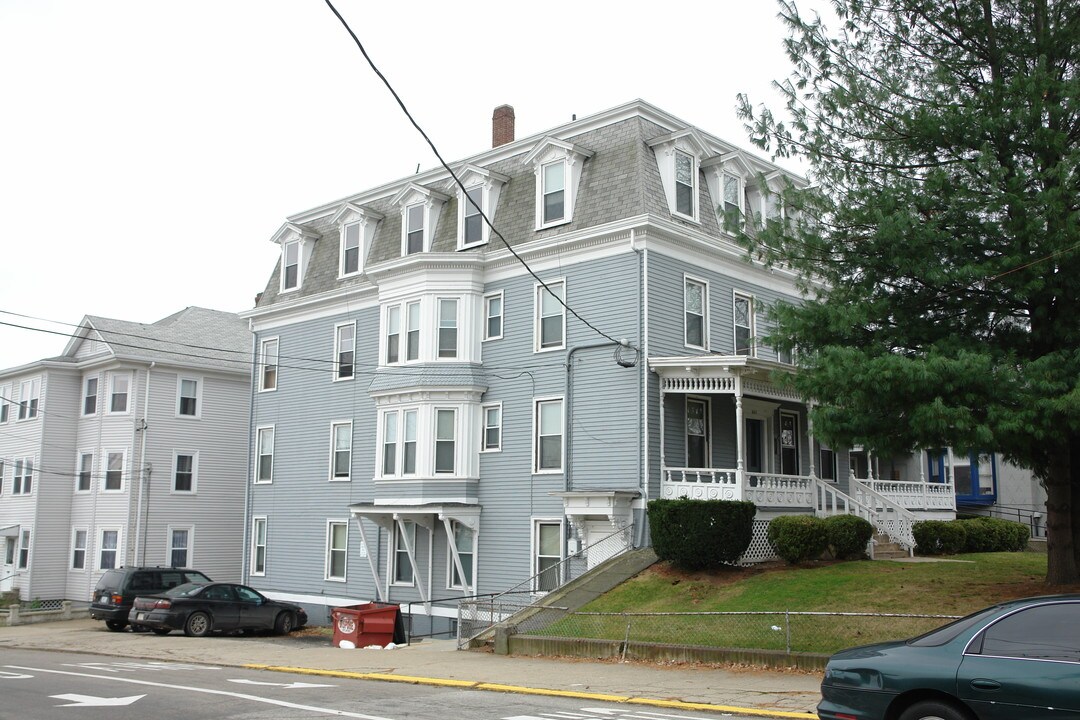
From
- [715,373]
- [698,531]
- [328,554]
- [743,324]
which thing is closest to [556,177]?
[743,324]

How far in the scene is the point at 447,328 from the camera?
92.4 feet

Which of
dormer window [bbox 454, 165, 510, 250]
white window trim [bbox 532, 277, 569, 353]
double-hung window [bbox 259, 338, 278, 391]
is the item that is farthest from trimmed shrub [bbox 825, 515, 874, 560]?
double-hung window [bbox 259, 338, 278, 391]

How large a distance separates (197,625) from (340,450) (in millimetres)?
6946

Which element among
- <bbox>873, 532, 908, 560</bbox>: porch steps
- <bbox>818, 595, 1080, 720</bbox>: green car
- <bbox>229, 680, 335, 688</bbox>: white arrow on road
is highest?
<bbox>873, 532, 908, 560</bbox>: porch steps

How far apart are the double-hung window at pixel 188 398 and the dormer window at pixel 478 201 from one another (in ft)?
56.0

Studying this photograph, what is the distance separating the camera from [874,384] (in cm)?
1566

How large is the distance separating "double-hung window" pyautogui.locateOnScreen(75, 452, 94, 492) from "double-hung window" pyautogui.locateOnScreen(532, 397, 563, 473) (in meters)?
22.1

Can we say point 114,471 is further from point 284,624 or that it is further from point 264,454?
point 284,624

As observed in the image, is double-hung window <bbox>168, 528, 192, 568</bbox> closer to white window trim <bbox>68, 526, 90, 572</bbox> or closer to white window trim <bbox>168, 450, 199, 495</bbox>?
white window trim <bbox>168, 450, 199, 495</bbox>

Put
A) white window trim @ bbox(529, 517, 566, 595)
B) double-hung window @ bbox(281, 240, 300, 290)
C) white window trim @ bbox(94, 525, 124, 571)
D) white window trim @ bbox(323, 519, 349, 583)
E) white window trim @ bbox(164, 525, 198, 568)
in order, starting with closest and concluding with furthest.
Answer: white window trim @ bbox(529, 517, 566, 595)
white window trim @ bbox(323, 519, 349, 583)
double-hung window @ bbox(281, 240, 300, 290)
white window trim @ bbox(94, 525, 124, 571)
white window trim @ bbox(164, 525, 198, 568)

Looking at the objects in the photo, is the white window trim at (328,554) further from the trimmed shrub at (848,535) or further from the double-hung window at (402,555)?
the trimmed shrub at (848,535)

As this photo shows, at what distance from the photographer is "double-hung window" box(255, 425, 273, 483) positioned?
34.4 m

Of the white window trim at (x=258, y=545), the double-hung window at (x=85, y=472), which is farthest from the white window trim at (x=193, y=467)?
the white window trim at (x=258, y=545)

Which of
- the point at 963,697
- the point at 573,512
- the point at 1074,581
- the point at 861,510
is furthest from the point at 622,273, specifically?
the point at 963,697
